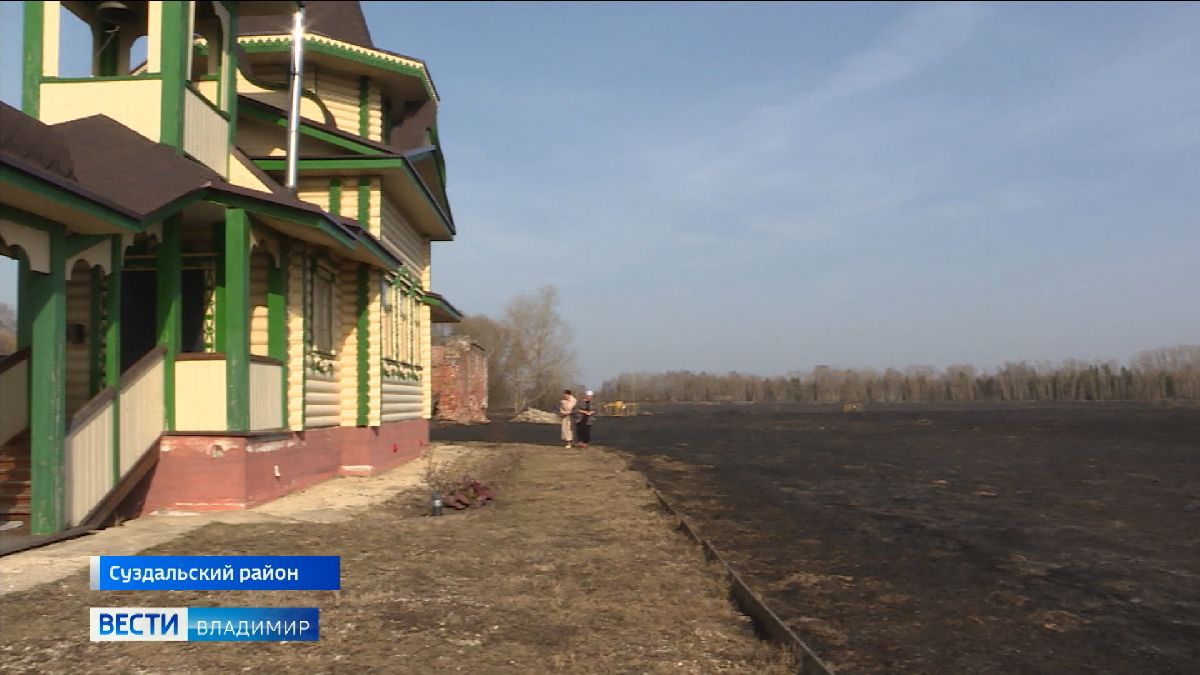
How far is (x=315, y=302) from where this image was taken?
500 inches

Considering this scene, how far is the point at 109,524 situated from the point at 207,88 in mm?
5675

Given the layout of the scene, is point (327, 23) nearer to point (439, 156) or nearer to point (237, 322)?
point (439, 156)

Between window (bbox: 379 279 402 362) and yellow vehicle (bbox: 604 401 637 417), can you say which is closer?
window (bbox: 379 279 402 362)

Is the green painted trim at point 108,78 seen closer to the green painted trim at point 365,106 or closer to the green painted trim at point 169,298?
the green painted trim at point 169,298

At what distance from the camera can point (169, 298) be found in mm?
9500

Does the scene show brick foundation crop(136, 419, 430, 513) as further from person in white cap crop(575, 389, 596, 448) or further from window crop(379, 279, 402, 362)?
person in white cap crop(575, 389, 596, 448)

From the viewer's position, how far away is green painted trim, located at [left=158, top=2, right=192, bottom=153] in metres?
9.58

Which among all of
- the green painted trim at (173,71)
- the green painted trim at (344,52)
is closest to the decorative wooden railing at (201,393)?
the green painted trim at (173,71)

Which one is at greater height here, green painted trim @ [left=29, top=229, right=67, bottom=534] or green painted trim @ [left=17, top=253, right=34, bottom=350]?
green painted trim @ [left=17, top=253, right=34, bottom=350]

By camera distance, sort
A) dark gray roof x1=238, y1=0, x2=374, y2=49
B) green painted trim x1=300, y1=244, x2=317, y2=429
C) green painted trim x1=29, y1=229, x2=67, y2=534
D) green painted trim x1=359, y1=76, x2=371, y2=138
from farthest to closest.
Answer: green painted trim x1=359, y1=76, x2=371, y2=138, dark gray roof x1=238, y1=0, x2=374, y2=49, green painted trim x1=300, y1=244, x2=317, y2=429, green painted trim x1=29, y1=229, x2=67, y2=534


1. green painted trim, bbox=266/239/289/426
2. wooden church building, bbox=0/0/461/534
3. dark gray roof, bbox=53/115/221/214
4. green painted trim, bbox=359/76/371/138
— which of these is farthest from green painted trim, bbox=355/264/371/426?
dark gray roof, bbox=53/115/221/214

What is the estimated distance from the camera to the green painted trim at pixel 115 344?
8.45 m

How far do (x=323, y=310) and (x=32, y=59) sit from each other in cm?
492

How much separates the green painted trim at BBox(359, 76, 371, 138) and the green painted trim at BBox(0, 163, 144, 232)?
9.97 meters
